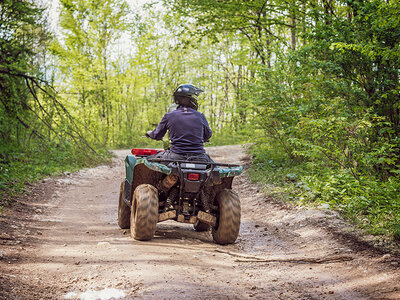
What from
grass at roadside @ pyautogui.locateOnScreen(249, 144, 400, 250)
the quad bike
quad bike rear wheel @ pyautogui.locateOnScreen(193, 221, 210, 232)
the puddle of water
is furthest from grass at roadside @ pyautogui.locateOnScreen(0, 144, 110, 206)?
grass at roadside @ pyautogui.locateOnScreen(249, 144, 400, 250)

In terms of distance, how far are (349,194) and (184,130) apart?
3.18 metres

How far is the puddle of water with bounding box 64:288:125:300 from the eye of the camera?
3.28 m

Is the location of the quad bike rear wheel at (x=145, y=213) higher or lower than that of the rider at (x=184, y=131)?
lower

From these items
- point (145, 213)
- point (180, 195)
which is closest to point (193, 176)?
point (180, 195)

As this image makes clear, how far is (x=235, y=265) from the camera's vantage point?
464cm

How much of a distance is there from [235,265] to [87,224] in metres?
3.12

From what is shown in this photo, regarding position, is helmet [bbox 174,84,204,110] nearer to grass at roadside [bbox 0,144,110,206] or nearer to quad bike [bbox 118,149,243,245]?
quad bike [bbox 118,149,243,245]

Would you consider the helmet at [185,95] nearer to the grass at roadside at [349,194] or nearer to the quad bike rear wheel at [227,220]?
the quad bike rear wheel at [227,220]

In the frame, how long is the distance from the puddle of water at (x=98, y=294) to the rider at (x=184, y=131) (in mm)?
2382

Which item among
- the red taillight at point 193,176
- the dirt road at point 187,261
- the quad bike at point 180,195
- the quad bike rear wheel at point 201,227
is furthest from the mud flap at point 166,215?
the quad bike rear wheel at point 201,227

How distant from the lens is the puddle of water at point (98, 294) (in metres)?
3.28

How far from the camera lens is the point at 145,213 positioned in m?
5.11

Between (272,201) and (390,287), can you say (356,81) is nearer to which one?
(272,201)

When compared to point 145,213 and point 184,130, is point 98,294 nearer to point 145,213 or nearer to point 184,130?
point 145,213
